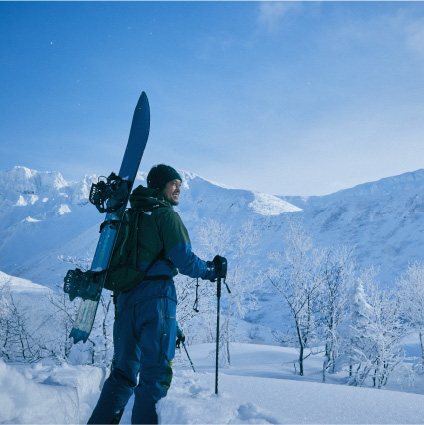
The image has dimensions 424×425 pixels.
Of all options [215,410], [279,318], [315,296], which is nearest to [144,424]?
[215,410]

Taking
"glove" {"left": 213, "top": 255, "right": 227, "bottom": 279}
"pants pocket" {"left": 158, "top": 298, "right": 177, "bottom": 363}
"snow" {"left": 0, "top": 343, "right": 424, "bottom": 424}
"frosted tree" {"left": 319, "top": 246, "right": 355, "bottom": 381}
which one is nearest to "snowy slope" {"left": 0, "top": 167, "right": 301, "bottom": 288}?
"frosted tree" {"left": 319, "top": 246, "right": 355, "bottom": 381}

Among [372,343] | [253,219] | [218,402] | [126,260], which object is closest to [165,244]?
[126,260]

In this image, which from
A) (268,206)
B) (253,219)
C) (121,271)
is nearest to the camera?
(121,271)

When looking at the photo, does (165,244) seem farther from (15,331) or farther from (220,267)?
(15,331)

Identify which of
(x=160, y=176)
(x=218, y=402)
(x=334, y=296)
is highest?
(x=160, y=176)

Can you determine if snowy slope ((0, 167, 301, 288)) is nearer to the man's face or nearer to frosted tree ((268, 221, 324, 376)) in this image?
frosted tree ((268, 221, 324, 376))

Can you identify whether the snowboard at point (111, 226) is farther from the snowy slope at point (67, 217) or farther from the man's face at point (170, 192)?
the snowy slope at point (67, 217)

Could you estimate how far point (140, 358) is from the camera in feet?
7.14

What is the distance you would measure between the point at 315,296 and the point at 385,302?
671cm

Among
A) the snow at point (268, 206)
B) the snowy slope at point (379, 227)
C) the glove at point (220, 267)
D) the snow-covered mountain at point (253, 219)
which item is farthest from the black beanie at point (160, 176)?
the snow at point (268, 206)

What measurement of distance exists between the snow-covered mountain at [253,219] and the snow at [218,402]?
36.9 ft

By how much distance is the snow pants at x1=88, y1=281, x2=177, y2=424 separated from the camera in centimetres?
197

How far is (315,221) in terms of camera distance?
226 feet

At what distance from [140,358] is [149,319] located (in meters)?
0.32
